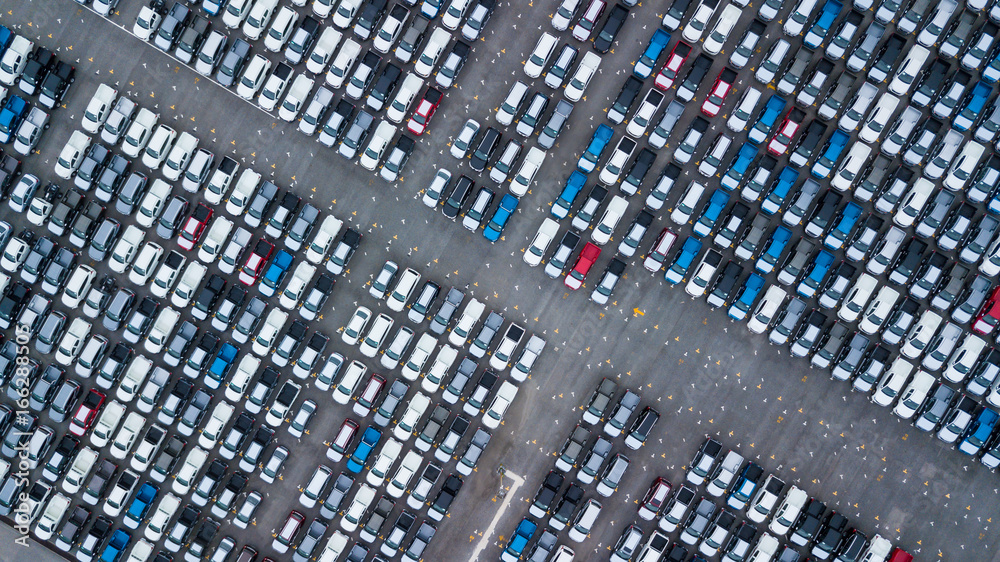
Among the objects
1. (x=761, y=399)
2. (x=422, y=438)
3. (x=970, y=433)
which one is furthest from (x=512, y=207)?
(x=970, y=433)

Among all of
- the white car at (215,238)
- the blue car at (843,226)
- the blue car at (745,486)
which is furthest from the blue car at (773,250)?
the white car at (215,238)

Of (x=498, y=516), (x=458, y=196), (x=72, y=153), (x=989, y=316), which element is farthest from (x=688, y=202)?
(x=72, y=153)

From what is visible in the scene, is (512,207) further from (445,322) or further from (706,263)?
(706,263)

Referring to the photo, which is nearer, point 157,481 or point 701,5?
point 701,5

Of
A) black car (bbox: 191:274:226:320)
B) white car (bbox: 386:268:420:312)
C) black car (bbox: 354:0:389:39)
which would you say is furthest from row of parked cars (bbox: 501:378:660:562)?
black car (bbox: 354:0:389:39)

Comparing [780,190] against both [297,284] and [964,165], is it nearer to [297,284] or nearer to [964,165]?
[964,165]

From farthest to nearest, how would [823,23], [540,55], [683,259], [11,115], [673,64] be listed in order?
[11,115], [683,259], [540,55], [673,64], [823,23]
